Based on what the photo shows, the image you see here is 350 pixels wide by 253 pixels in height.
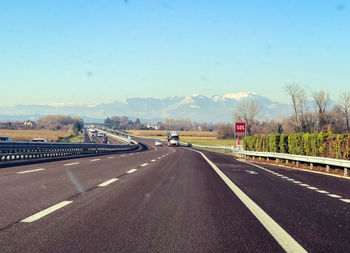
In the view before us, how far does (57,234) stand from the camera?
5148mm

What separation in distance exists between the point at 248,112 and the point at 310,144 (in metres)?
112

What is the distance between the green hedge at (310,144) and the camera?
20.5 metres

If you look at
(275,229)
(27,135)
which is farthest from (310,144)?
(27,135)

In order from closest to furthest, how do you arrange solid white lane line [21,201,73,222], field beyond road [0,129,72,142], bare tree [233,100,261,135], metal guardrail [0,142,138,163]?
solid white lane line [21,201,73,222]
metal guardrail [0,142,138,163]
field beyond road [0,129,72,142]
bare tree [233,100,261,135]

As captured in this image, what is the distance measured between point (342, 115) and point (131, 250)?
102 m

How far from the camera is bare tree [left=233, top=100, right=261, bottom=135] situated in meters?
133

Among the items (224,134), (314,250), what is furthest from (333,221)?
(224,134)

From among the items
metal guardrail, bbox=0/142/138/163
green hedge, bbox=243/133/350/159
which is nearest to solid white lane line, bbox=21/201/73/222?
metal guardrail, bbox=0/142/138/163

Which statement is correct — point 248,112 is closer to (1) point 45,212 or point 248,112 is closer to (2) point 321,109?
(2) point 321,109

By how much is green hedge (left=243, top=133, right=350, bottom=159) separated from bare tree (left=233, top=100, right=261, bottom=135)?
324 ft

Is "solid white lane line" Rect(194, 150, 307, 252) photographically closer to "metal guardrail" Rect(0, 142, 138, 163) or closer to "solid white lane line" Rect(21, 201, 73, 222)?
"solid white lane line" Rect(21, 201, 73, 222)

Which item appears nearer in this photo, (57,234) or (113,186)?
(57,234)

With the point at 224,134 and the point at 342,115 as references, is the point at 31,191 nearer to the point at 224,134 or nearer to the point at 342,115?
the point at 342,115

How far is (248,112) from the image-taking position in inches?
5305
